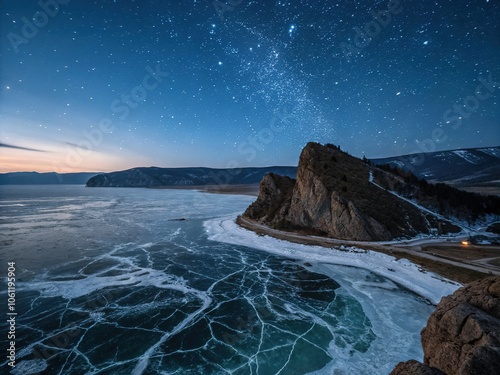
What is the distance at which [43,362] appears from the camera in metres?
12.9

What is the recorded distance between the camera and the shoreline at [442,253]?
914 inches

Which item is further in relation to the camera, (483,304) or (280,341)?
(280,341)

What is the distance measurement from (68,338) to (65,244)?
89.4ft

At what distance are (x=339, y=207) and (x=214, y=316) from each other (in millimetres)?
29358

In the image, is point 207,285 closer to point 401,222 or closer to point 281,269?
point 281,269

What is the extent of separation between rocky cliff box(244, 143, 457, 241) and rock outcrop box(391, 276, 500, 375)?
94.6 ft

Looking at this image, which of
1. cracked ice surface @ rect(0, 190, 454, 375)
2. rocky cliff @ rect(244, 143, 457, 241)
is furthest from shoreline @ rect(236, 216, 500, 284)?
cracked ice surface @ rect(0, 190, 454, 375)

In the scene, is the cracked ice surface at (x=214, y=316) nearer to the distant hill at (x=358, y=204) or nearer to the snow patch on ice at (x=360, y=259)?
the snow patch on ice at (x=360, y=259)

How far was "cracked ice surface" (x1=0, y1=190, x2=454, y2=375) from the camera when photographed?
1328 cm

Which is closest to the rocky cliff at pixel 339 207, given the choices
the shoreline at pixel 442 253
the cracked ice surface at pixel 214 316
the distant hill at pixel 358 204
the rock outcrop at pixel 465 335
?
the distant hill at pixel 358 204

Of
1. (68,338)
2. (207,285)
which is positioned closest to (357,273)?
(207,285)

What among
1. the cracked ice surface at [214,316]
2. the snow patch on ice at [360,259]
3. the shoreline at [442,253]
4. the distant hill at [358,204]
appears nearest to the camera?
the cracked ice surface at [214,316]

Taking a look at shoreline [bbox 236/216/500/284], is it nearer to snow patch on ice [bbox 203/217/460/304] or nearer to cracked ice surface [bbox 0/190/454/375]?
snow patch on ice [bbox 203/217/460/304]

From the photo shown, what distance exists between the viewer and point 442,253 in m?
29.1
